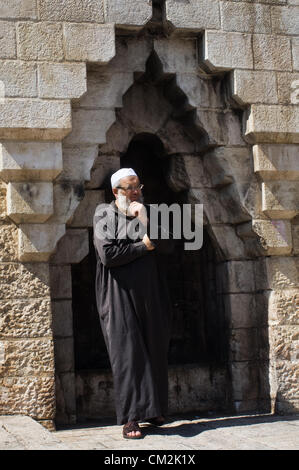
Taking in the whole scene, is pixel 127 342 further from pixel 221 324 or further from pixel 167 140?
pixel 167 140

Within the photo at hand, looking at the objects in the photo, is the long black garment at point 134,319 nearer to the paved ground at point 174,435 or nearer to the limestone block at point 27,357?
the paved ground at point 174,435

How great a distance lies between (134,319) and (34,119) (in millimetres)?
1656

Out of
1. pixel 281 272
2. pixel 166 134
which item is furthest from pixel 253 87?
pixel 281 272

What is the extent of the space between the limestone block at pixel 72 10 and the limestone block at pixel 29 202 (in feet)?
4.23

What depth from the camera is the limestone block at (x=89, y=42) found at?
594cm

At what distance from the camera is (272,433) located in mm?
5434

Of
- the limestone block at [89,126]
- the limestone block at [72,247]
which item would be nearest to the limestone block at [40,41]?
the limestone block at [89,126]

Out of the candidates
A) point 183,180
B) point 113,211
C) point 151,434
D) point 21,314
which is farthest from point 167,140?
point 151,434

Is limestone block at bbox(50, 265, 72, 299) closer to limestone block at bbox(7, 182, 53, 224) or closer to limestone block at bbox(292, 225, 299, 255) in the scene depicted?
limestone block at bbox(7, 182, 53, 224)

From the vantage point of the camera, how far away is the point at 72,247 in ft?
20.6

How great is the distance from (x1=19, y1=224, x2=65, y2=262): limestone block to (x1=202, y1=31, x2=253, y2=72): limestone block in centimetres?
189

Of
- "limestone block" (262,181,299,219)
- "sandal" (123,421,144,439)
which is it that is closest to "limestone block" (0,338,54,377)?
"sandal" (123,421,144,439)

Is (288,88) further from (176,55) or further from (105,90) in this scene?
(105,90)

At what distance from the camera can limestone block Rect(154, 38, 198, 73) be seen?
20.9 ft
